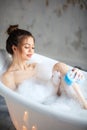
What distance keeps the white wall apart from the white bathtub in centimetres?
137

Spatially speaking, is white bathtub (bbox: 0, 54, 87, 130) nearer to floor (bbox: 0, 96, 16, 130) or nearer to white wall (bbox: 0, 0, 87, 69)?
floor (bbox: 0, 96, 16, 130)

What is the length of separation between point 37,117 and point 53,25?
1.58 meters

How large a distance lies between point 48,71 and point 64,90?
0.92 feet

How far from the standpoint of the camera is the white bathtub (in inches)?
47.4

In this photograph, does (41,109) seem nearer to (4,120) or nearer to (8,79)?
(8,79)

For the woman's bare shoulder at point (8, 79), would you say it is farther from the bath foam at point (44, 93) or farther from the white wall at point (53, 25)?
the white wall at point (53, 25)

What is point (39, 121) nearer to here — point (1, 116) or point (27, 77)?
point (27, 77)

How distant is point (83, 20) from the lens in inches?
110

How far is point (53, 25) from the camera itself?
2895 millimetres

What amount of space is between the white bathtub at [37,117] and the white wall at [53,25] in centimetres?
137

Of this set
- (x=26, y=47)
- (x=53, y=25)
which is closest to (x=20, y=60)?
(x=26, y=47)

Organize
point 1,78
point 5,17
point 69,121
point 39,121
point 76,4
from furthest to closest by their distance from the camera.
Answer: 1. point 5,17
2. point 76,4
3. point 1,78
4. point 39,121
5. point 69,121

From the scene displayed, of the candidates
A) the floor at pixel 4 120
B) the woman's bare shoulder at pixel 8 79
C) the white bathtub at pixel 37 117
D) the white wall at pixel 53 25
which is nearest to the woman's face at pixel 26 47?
the woman's bare shoulder at pixel 8 79

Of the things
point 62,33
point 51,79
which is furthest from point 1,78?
point 62,33
